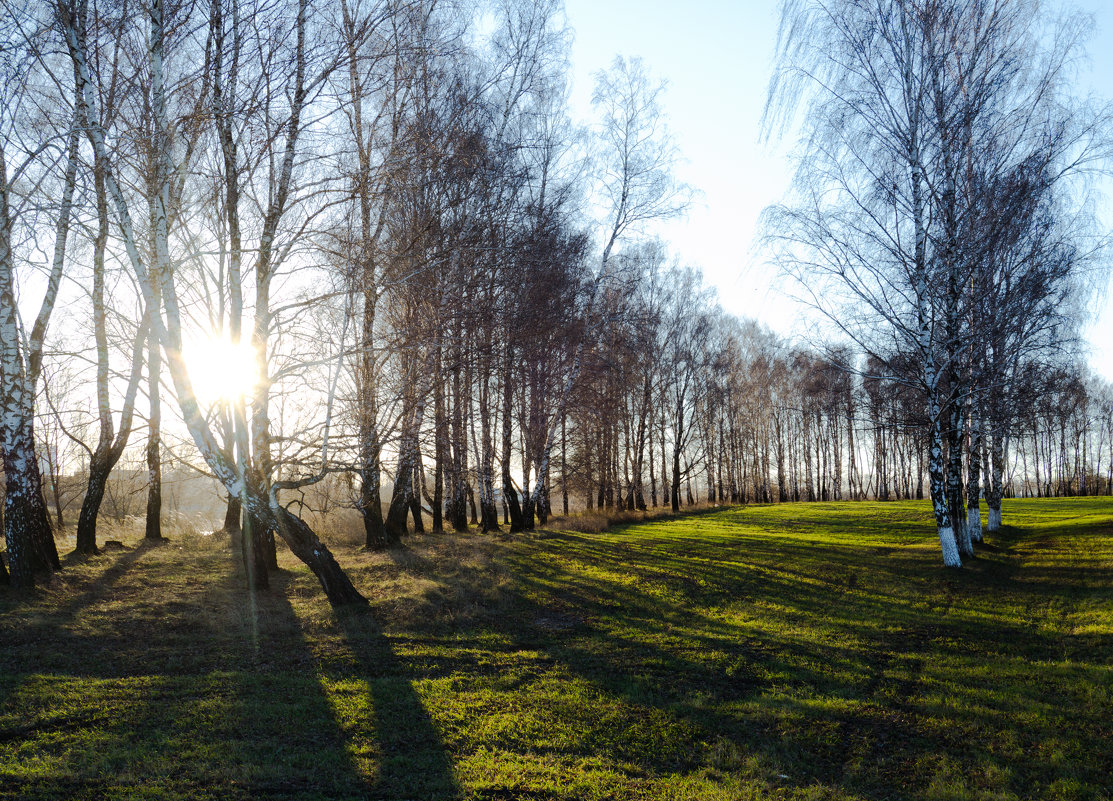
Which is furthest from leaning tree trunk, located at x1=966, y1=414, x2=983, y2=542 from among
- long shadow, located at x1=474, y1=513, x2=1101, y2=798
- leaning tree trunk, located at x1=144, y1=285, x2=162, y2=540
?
leaning tree trunk, located at x1=144, y1=285, x2=162, y2=540

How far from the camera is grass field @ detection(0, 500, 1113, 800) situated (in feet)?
15.3

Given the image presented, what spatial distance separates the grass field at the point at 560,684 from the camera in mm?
4648

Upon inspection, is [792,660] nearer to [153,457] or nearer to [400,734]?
[400,734]

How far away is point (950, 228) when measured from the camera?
1298 centimetres

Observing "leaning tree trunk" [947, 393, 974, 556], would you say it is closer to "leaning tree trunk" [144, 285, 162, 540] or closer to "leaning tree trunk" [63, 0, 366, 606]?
"leaning tree trunk" [63, 0, 366, 606]

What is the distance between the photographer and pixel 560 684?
666 centimetres

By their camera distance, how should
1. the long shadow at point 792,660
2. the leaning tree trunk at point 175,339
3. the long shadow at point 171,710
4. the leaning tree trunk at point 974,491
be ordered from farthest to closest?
1. the leaning tree trunk at point 974,491
2. the leaning tree trunk at point 175,339
3. the long shadow at point 792,660
4. the long shadow at point 171,710

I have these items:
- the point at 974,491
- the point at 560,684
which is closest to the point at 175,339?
the point at 560,684

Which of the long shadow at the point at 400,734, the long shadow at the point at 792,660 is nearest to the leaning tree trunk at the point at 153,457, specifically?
the long shadow at the point at 792,660

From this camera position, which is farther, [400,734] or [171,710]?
[171,710]

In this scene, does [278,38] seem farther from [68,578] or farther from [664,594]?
[664,594]

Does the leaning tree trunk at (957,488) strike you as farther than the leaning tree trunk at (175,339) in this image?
Yes

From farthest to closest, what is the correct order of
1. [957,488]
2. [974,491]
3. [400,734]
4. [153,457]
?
[974,491], [153,457], [957,488], [400,734]

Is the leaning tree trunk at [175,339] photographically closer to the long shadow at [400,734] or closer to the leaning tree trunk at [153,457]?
the long shadow at [400,734]
